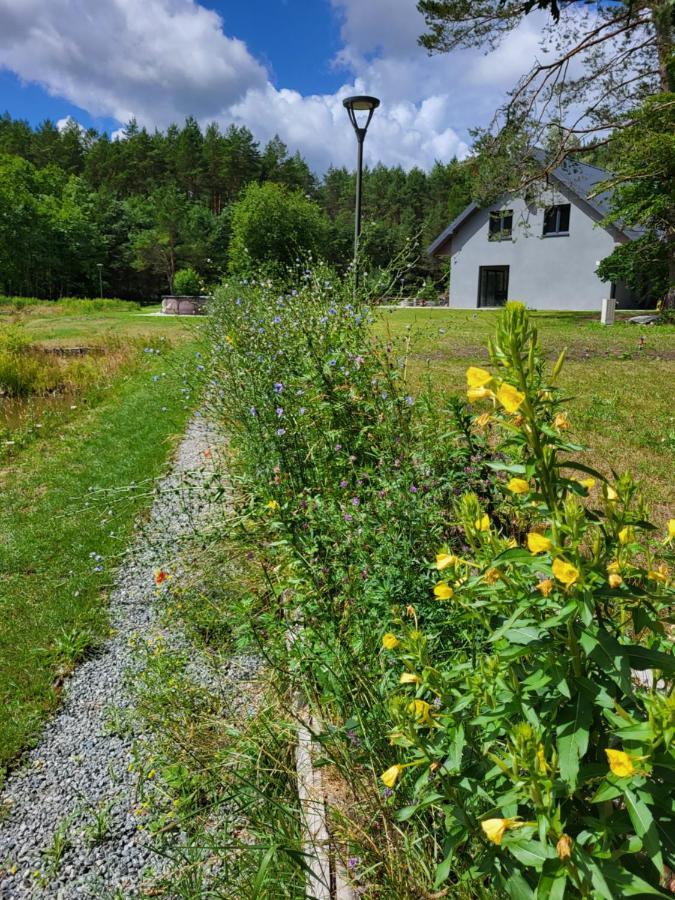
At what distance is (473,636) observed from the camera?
1.57 meters

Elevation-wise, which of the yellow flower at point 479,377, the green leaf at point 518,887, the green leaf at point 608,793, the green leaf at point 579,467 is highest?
the yellow flower at point 479,377

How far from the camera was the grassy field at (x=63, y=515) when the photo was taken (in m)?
2.71

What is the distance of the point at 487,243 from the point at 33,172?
3662 cm

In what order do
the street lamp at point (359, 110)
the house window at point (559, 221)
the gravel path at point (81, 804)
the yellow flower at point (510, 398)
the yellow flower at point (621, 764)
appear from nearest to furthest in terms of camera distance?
the yellow flower at point (621, 764) → the yellow flower at point (510, 398) → the gravel path at point (81, 804) → the street lamp at point (359, 110) → the house window at point (559, 221)

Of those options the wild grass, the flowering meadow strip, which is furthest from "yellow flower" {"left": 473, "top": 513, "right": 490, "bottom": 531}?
the wild grass

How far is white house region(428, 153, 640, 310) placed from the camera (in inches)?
907

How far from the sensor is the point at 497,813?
1.08 metres

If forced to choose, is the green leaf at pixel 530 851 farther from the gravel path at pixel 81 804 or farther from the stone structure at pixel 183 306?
the stone structure at pixel 183 306

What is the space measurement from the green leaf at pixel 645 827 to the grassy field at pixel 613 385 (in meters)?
0.66

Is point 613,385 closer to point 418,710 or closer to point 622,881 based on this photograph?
point 418,710

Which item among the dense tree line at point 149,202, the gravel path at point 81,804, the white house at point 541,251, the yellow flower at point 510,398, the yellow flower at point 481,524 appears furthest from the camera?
the dense tree line at point 149,202

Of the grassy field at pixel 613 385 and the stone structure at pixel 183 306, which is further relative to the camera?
the stone structure at pixel 183 306

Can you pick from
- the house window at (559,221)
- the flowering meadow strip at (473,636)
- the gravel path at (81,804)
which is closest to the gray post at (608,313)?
the house window at (559,221)

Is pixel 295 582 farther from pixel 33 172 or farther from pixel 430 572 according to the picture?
pixel 33 172
